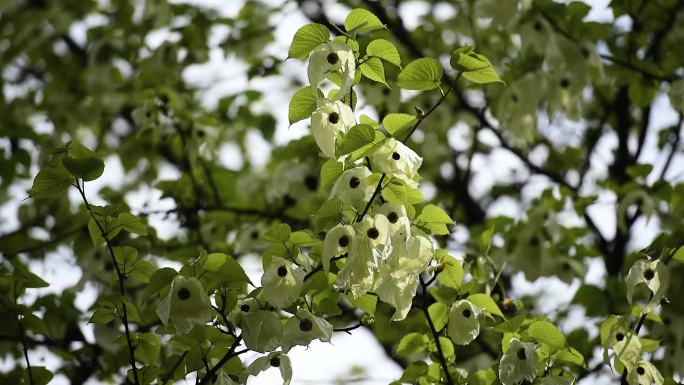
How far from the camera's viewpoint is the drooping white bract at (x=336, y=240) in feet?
4.90

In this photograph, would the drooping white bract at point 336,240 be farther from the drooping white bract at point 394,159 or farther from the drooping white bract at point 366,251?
the drooping white bract at point 394,159

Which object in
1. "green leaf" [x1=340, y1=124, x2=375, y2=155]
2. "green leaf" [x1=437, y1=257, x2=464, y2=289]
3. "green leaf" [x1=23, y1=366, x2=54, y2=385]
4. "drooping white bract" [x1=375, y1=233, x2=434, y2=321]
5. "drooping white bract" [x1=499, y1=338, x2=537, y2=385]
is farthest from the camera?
"green leaf" [x1=23, y1=366, x2=54, y2=385]

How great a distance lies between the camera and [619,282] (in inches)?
107

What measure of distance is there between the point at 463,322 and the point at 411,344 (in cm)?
19

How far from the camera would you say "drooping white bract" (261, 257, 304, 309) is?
1534mm

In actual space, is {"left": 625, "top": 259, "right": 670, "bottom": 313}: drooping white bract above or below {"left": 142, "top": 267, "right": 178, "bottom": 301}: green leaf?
below

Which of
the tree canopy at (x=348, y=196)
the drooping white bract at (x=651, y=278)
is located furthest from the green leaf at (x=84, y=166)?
the drooping white bract at (x=651, y=278)

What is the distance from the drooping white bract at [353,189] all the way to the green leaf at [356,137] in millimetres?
89

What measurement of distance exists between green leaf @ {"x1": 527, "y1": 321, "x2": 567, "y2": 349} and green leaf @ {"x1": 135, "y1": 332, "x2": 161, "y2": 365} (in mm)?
769

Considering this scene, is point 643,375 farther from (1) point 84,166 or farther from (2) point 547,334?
(1) point 84,166

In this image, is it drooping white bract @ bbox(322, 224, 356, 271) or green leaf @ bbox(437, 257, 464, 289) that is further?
green leaf @ bbox(437, 257, 464, 289)

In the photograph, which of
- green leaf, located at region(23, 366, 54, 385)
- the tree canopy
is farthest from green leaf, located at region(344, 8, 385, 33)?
green leaf, located at region(23, 366, 54, 385)

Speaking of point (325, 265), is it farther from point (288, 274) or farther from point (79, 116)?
point (79, 116)

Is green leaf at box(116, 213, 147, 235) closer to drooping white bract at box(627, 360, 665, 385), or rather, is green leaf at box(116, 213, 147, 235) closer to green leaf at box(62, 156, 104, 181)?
green leaf at box(62, 156, 104, 181)
